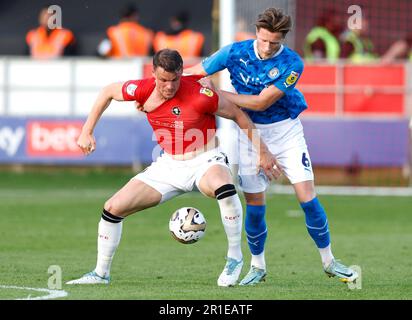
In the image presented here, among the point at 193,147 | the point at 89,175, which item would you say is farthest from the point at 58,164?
the point at 193,147

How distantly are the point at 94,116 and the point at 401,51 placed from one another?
47.1 ft

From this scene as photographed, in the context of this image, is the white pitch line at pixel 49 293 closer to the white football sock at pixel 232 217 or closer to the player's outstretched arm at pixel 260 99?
the white football sock at pixel 232 217

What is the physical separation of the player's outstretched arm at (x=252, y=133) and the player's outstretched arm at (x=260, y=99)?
0.13 meters

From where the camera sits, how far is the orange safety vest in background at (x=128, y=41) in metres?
24.4

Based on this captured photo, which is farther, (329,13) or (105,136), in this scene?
(329,13)

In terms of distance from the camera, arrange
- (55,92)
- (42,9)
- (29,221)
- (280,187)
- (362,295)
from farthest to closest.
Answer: (42,9) → (55,92) → (280,187) → (29,221) → (362,295)

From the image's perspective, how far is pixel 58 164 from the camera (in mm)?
22859

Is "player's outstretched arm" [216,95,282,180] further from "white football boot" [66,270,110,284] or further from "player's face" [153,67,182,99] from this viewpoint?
"white football boot" [66,270,110,284]

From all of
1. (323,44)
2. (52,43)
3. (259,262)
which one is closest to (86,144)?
(259,262)

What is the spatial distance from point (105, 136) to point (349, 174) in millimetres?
4327

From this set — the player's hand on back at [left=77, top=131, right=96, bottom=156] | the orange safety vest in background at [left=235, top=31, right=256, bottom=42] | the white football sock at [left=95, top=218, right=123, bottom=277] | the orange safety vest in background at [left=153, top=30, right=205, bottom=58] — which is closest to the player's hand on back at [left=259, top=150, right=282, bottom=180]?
the white football sock at [left=95, top=218, right=123, bottom=277]

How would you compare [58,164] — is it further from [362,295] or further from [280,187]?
[362,295]

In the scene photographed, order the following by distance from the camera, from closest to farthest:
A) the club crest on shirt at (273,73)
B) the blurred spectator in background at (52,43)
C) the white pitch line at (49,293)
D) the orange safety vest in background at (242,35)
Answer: the white pitch line at (49,293), the club crest on shirt at (273,73), the orange safety vest in background at (242,35), the blurred spectator in background at (52,43)

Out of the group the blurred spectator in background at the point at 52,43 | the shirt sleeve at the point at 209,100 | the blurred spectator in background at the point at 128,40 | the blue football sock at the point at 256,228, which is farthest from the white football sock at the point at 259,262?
the blurred spectator in background at the point at 52,43
